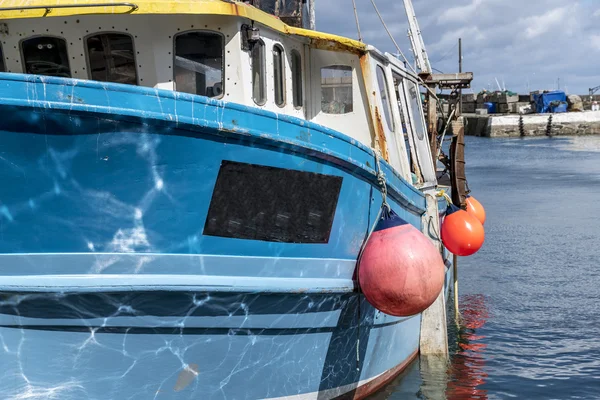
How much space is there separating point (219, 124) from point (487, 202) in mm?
22878

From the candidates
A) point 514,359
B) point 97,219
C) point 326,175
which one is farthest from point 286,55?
point 514,359

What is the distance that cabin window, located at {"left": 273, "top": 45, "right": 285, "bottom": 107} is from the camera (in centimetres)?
721

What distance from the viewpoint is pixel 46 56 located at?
684 cm

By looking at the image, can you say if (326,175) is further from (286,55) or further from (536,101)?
(536,101)

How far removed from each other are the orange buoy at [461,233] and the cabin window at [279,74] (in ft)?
10.9

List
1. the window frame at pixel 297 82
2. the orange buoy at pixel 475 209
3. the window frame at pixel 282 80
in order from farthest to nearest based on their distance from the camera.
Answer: the orange buoy at pixel 475 209
the window frame at pixel 297 82
the window frame at pixel 282 80

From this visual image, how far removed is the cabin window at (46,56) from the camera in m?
6.76

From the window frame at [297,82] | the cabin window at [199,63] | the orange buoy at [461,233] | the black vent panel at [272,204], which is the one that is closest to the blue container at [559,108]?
the orange buoy at [461,233]

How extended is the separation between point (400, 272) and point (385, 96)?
2.62 meters

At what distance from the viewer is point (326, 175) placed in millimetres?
5965

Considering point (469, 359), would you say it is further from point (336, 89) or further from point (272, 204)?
point (272, 204)

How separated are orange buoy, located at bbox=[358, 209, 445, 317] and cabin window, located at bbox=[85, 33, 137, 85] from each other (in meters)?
2.46

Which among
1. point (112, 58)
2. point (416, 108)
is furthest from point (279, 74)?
point (416, 108)

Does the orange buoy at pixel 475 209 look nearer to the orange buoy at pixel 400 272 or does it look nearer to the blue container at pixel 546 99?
the orange buoy at pixel 400 272
